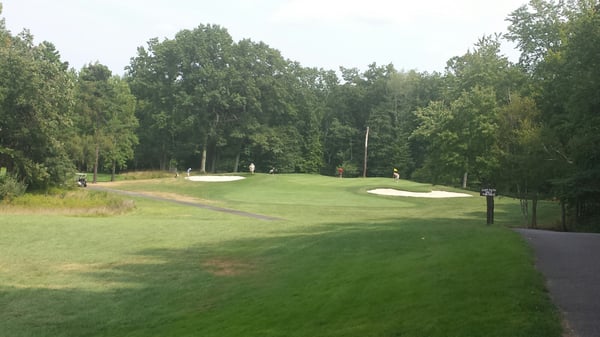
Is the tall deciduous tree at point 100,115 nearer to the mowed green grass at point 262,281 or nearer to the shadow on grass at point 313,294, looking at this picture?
the mowed green grass at point 262,281

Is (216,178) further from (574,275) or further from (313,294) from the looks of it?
(574,275)

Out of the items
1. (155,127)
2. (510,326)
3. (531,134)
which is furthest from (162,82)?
(510,326)

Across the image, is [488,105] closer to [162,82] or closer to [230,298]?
[230,298]

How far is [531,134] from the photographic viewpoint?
23.3m

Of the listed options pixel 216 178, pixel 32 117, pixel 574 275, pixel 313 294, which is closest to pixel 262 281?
pixel 313 294

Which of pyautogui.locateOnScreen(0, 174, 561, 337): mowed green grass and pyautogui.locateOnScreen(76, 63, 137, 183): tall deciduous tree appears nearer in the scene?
pyautogui.locateOnScreen(0, 174, 561, 337): mowed green grass

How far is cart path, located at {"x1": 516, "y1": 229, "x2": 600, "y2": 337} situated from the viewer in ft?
20.8

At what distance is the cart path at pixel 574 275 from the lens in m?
6.35

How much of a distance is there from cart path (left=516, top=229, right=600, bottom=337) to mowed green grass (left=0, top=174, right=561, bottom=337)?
0.83 ft

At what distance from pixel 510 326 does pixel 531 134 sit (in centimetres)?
1934

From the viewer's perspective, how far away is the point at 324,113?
9388 centimetres

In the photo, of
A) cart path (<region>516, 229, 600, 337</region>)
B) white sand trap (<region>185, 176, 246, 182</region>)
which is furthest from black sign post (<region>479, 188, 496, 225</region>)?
white sand trap (<region>185, 176, 246, 182</region>)

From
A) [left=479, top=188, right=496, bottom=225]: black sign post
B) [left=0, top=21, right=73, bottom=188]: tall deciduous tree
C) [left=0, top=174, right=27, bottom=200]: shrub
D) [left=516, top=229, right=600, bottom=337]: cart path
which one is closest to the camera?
[left=516, top=229, right=600, bottom=337]: cart path

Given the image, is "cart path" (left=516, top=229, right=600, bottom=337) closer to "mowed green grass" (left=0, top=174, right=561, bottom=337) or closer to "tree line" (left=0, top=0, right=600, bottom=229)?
"mowed green grass" (left=0, top=174, right=561, bottom=337)
